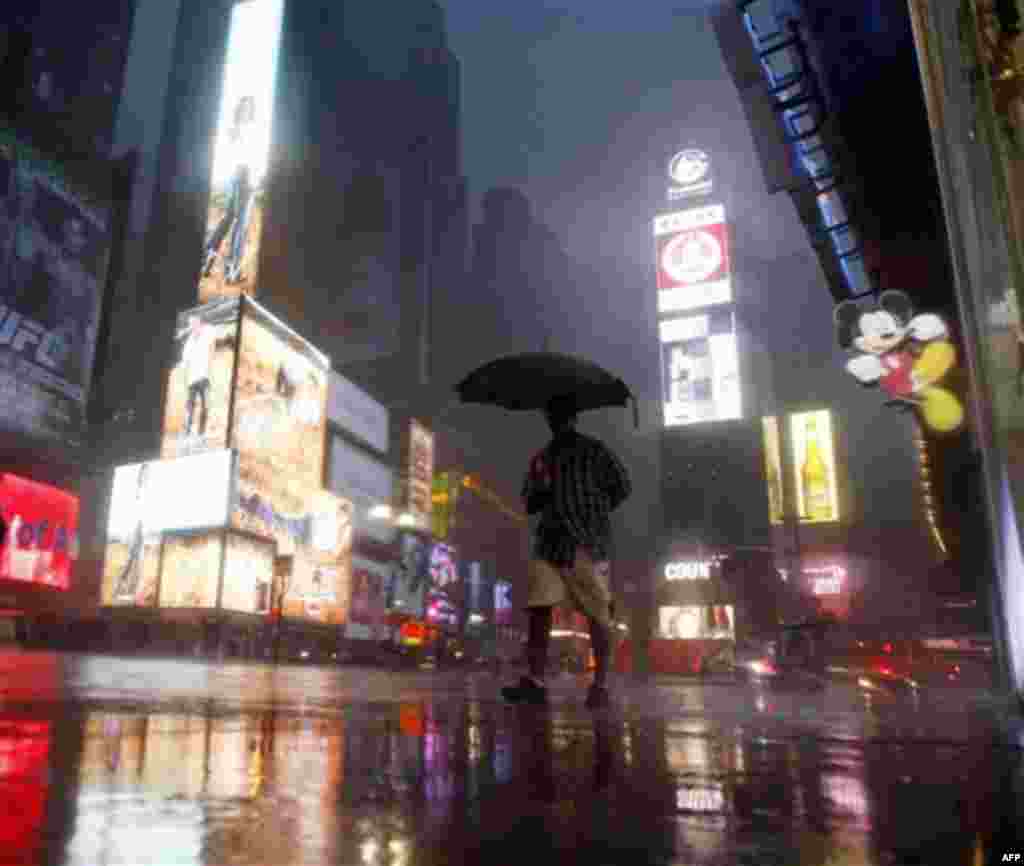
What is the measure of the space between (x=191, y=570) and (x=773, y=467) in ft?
103

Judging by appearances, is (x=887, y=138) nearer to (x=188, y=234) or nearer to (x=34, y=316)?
(x=34, y=316)

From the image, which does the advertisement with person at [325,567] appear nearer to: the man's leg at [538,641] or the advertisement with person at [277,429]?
the advertisement with person at [277,429]

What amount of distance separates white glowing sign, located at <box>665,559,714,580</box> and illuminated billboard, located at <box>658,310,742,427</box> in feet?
24.1

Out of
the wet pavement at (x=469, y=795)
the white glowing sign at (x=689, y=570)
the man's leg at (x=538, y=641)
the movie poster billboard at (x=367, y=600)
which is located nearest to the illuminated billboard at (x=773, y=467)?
the white glowing sign at (x=689, y=570)

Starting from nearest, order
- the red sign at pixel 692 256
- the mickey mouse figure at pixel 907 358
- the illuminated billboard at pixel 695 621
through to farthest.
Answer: the mickey mouse figure at pixel 907 358, the illuminated billboard at pixel 695 621, the red sign at pixel 692 256

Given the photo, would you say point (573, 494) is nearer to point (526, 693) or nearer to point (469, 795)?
point (526, 693)

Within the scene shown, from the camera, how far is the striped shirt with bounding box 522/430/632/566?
182 inches

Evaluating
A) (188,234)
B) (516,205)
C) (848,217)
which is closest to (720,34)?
(848,217)

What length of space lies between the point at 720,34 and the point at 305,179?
2460 inches

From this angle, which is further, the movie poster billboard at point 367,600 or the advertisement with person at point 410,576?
the advertisement with person at point 410,576

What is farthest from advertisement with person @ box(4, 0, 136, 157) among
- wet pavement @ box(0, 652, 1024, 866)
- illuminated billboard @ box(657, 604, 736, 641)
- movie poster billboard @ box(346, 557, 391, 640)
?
wet pavement @ box(0, 652, 1024, 866)

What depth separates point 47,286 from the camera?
34.8m

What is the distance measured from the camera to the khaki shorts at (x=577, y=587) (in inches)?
182

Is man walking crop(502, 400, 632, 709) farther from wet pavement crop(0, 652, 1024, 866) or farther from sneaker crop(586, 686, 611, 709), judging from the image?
wet pavement crop(0, 652, 1024, 866)
